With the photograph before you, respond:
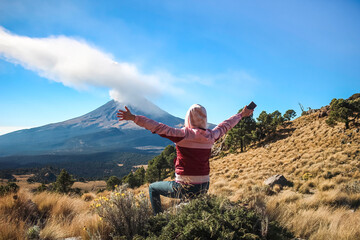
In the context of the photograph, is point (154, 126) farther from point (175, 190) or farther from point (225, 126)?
point (225, 126)

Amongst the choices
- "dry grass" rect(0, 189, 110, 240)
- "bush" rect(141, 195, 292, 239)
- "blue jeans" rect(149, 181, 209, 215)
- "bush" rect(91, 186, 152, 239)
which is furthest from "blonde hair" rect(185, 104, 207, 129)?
"dry grass" rect(0, 189, 110, 240)

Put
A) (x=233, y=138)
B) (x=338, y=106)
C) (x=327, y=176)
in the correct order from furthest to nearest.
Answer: (x=233, y=138) < (x=338, y=106) < (x=327, y=176)

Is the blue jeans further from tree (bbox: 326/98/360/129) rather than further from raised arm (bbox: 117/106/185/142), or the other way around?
tree (bbox: 326/98/360/129)

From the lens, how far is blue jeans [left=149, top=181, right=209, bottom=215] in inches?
115

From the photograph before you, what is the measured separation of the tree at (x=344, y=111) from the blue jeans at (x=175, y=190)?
986 inches

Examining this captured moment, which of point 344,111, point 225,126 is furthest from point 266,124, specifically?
point 225,126

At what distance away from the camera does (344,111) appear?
2098 centimetres

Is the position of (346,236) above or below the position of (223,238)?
below

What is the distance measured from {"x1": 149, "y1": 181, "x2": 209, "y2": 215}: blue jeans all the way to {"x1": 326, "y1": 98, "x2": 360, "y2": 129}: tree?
25.0m

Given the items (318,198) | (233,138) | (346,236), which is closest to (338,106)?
(233,138)

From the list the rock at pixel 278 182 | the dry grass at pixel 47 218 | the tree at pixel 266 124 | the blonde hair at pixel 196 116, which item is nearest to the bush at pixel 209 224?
the dry grass at pixel 47 218

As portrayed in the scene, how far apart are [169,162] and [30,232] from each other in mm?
38155

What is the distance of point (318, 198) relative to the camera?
16.3 feet

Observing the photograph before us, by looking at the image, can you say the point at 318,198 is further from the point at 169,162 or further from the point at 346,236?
the point at 169,162
